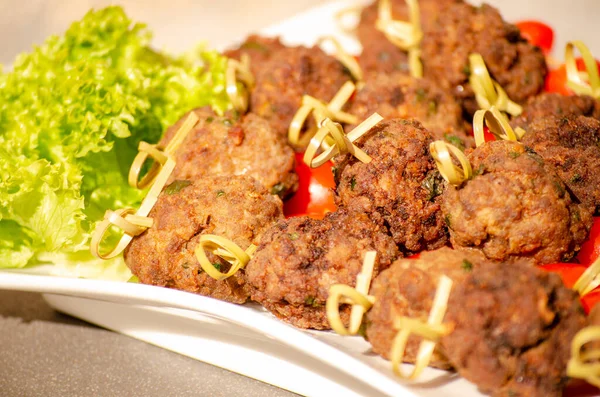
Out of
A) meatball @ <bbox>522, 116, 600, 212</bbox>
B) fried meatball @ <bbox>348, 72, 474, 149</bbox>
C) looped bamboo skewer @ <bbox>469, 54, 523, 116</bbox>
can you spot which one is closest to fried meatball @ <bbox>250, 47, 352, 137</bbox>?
fried meatball @ <bbox>348, 72, 474, 149</bbox>

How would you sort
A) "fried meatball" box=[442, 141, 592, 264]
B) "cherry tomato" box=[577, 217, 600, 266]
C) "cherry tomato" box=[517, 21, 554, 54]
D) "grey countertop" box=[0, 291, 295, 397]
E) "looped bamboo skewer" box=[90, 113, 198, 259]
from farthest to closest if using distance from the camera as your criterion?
1. "cherry tomato" box=[517, 21, 554, 54]
2. "grey countertop" box=[0, 291, 295, 397]
3. "looped bamboo skewer" box=[90, 113, 198, 259]
4. "cherry tomato" box=[577, 217, 600, 266]
5. "fried meatball" box=[442, 141, 592, 264]

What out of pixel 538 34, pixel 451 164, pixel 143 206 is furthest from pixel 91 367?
pixel 538 34

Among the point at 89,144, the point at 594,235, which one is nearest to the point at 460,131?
the point at 594,235

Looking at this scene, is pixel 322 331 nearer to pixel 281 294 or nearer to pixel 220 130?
pixel 281 294

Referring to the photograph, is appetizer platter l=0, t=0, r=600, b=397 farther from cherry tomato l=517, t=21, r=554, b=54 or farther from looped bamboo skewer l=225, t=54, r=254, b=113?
cherry tomato l=517, t=21, r=554, b=54

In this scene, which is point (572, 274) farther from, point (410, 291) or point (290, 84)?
point (290, 84)

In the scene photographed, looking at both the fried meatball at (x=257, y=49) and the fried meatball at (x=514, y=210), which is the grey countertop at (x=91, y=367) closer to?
the fried meatball at (x=514, y=210)
